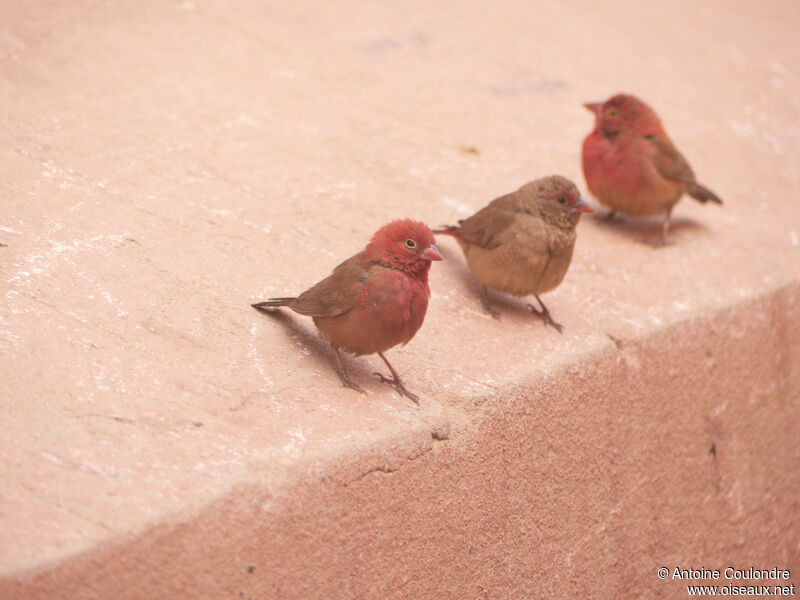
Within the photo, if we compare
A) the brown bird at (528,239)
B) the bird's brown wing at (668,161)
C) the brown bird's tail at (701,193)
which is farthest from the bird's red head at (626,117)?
the brown bird at (528,239)

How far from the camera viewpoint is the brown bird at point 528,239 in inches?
170

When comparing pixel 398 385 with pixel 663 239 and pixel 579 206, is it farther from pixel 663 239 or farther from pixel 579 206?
pixel 663 239

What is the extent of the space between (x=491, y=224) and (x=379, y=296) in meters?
1.18

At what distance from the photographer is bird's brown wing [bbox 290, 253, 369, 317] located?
3531mm

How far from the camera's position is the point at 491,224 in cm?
446

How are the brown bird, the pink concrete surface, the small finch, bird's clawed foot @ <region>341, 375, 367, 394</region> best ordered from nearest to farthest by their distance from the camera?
the pink concrete surface < bird's clawed foot @ <region>341, 375, 367, 394</region> < the brown bird < the small finch

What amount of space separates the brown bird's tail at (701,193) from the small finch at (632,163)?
83mm

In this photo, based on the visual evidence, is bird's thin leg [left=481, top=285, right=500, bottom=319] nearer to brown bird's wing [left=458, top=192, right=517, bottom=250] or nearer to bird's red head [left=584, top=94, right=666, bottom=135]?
brown bird's wing [left=458, top=192, right=517, bottom=250]

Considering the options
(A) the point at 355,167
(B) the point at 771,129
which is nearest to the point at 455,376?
(A) the point at 355,167

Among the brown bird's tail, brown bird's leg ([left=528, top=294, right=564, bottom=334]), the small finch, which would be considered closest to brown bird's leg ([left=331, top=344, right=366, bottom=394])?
brown bird's leg ([left=528, top=294, right=564, bottom=334])

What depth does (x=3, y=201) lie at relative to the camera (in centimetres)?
421

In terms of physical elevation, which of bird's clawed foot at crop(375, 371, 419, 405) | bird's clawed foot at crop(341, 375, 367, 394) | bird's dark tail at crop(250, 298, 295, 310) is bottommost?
bird's clawed foot at crop(375, 371, 419, 405)

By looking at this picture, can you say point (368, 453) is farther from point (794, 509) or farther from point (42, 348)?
point (794, 509)

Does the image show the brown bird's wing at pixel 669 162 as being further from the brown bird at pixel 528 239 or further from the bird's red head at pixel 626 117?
the brown bird at pixel 528 239
